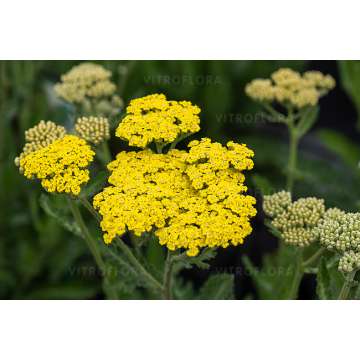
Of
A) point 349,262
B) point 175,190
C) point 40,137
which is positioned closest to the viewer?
point 349,262

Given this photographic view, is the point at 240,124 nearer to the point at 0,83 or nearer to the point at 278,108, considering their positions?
the point at 278,108

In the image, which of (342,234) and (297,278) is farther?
(297,278)

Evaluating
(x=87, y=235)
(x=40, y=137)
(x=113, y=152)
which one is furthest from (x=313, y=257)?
(x=113, y=152)

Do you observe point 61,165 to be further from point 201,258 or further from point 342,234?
point 342,234

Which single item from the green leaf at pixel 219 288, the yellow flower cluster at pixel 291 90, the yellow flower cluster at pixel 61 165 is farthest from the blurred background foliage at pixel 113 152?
the yellow flower cluster at pixel 61 165

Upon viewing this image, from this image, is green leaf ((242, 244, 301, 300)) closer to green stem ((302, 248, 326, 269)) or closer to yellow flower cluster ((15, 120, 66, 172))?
green stem ((302, 248, 326, 269))

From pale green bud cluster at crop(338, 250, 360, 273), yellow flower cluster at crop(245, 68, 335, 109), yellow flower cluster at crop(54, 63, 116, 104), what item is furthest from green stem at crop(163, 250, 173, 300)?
yellow flower cluster at crop(245, 68, 335, 109)

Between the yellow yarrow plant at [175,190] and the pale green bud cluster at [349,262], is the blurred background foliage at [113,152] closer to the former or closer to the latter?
the yellow yarrow plant at [175,190]

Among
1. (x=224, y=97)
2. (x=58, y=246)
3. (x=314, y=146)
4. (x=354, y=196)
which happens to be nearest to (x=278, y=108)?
(x=314, y=146)
